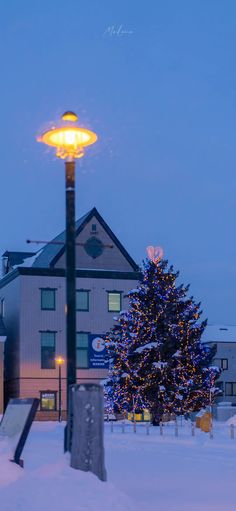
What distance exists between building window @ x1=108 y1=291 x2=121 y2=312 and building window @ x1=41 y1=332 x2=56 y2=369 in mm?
5317

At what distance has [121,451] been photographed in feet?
80.9

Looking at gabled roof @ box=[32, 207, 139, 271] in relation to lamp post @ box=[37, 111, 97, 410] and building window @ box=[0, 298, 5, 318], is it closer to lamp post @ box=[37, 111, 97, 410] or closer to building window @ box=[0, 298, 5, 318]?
building window @ box=[0, 298, 5, 318]

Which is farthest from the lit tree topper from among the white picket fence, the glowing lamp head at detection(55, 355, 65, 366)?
the glowing lamp head at detection(55, 355, 65, 366)

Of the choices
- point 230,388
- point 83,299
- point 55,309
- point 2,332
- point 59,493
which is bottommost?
point 59,493

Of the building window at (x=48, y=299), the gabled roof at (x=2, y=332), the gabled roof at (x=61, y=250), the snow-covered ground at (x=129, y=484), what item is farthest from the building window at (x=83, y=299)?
the snow-covered ground at (x=129, y=484)

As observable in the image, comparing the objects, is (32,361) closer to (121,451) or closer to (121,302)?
(121,302)

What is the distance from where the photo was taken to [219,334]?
81.7 meters

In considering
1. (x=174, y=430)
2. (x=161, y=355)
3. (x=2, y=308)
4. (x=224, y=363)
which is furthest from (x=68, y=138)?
(x=224, y=363)

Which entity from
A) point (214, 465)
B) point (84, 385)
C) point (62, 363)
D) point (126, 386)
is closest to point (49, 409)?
point (62, 363)

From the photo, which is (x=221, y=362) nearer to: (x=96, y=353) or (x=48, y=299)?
(x=96, y=353)

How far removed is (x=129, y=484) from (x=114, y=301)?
172 feet

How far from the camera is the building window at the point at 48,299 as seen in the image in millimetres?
64625

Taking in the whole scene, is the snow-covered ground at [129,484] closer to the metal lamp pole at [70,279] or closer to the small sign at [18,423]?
the small sign at [18,423]

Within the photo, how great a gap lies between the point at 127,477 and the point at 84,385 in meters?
4.51
